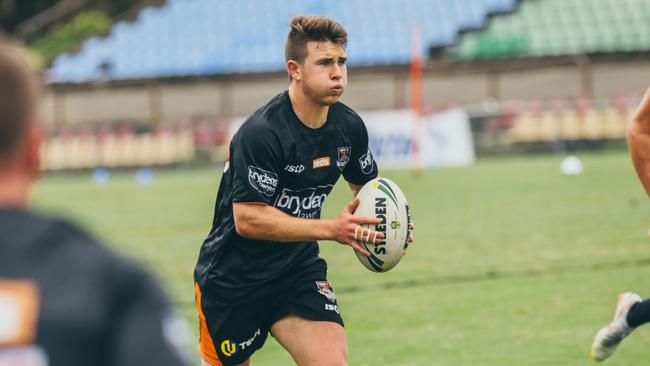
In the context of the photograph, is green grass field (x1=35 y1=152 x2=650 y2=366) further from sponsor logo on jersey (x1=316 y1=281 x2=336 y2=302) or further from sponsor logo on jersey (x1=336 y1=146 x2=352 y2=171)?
sponsor logo on jersey (x1=336 y1=146 x2=352 y2=171)

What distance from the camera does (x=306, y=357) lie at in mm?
5652

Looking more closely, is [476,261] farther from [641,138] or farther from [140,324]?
[140,324]

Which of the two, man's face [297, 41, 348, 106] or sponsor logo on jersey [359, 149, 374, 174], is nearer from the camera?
man's face [297, 41, 348, 106]

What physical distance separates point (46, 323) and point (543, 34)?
31.6 m

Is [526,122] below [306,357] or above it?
below

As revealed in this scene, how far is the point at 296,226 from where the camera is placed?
5516mm

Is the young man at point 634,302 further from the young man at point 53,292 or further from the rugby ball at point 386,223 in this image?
the young man at point 53,292

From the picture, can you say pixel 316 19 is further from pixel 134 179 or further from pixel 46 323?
pixel 134 179

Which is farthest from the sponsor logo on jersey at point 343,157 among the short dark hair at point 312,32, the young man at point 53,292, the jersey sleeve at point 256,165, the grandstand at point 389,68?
the grandstand at point 389,68

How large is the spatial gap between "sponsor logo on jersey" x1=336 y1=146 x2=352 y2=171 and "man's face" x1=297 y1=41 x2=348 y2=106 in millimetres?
243

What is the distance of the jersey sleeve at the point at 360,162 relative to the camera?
19.9 feet

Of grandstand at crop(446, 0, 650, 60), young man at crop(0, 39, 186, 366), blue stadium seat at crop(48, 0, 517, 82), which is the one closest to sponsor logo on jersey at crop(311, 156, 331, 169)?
young man at crop(0, 39, 186, 366)

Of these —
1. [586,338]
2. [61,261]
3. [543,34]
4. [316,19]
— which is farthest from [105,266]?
[543,34]

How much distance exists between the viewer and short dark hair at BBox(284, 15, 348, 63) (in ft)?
19.5
